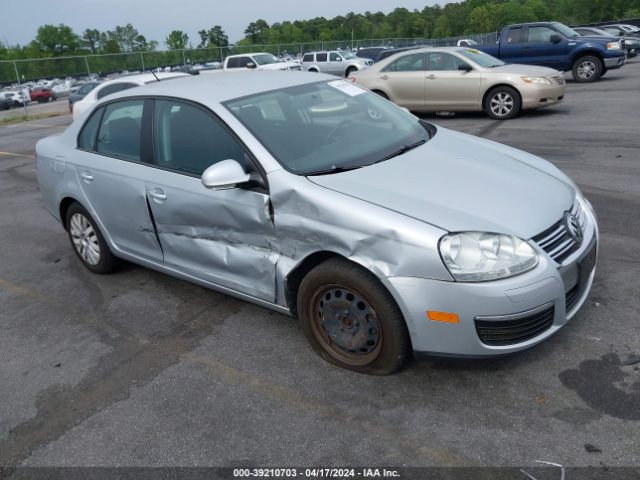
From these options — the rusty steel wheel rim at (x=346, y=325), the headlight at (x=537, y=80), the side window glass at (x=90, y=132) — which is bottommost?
the rusty steel wheel rim at (x=346, y=325)

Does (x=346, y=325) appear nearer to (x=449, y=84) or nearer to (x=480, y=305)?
(x=480, y=305)

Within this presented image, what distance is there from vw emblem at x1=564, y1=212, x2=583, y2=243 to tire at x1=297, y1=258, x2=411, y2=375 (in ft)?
3.48

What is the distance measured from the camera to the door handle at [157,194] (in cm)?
389

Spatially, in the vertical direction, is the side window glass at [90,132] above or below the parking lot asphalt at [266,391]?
above

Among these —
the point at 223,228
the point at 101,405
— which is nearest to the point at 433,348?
the point at 223,228

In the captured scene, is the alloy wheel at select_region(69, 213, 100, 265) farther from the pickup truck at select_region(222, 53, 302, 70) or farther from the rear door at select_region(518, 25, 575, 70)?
the pickup truck at select_region(222, 53, 302, 70)

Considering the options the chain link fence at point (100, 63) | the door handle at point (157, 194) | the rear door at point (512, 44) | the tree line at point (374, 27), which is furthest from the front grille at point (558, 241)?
the tree line at point (374, 27)

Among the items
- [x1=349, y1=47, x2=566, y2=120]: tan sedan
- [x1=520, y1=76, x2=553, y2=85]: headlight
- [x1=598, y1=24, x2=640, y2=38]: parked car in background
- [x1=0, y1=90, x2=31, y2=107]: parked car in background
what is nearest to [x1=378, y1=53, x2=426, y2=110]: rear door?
[x1=349, y1=47, x2=566, y2=120]: tan sedan

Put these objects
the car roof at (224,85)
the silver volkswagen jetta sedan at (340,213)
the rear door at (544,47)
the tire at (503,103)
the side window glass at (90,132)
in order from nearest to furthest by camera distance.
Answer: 1. the silver volkswagen jetta sedan at (340,213)
2. the car roof at (224,85)
3. the side window glass at (90,132)
4. the tire at (503,103)
5. the rear door at (544,47)

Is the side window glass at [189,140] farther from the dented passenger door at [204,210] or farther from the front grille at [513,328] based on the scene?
the front grille at [513,328]

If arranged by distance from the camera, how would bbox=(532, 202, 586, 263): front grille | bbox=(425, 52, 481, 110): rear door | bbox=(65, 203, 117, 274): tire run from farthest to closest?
bbox=(425, 52, 481, 110): rear door < bbox=(65, 203, 117, 274): tire < bbox=(532, 202, 586, 263): front grille

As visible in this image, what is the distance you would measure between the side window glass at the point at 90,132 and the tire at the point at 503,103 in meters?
8.70

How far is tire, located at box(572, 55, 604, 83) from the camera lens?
16.8 metres

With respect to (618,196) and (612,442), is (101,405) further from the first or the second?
(618,196)
